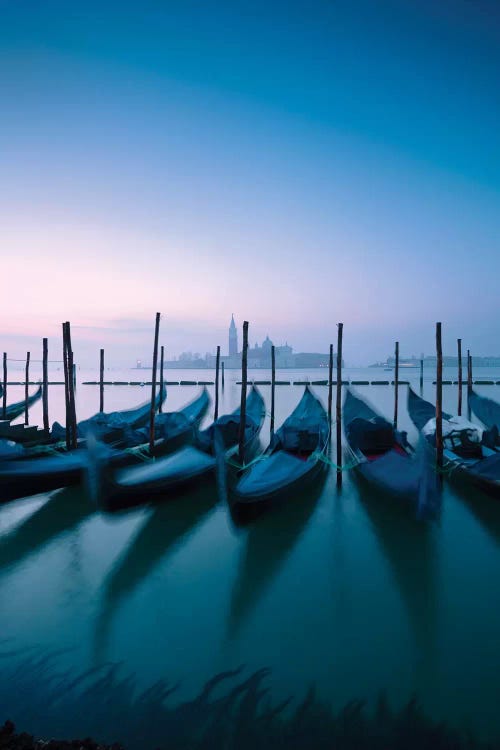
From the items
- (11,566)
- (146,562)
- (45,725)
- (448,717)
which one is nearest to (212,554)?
(146,562)

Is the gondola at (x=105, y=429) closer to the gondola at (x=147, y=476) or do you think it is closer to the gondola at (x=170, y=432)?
the gondola at (x=170, y=432)

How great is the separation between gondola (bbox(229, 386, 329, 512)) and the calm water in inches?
24.2

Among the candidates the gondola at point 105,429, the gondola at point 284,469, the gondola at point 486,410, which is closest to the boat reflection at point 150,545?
the gondola at point 284,469

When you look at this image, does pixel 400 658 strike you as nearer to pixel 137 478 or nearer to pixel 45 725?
pixel 45 725

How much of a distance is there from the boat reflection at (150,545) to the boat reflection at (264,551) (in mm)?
914

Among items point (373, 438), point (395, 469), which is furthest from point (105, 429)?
point (395, 469)

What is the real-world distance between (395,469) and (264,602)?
2430 mm

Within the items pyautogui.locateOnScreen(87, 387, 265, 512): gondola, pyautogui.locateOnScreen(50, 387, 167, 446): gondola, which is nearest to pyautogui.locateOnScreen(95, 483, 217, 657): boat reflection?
pyautogui.locateOnScreen(87, 387, 265, 512): gondola

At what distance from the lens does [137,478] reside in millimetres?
4777

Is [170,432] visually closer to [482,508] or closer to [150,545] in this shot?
[150,545]

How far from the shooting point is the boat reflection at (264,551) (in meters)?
3.64

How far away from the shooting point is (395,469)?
5.18 meters

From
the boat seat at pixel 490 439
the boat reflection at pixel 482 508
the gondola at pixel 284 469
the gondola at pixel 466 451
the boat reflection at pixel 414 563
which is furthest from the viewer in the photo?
the boat seat at pixel 490 439

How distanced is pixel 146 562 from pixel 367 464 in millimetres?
3075
